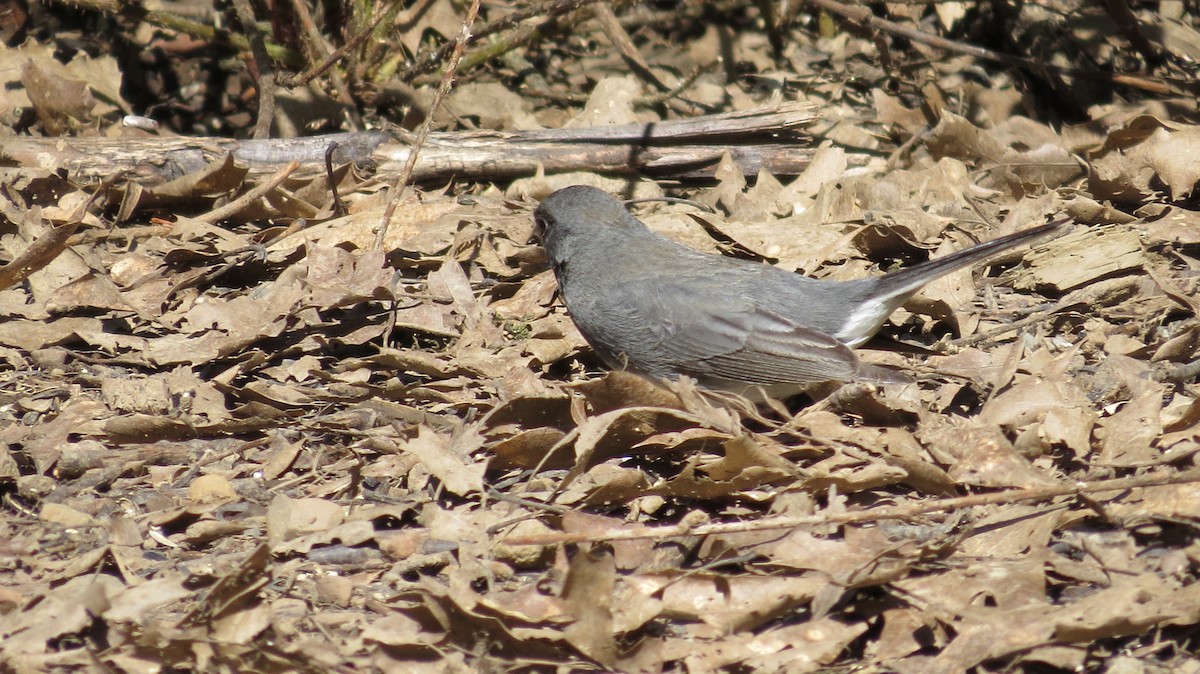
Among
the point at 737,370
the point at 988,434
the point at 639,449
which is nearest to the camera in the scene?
the point at 988,434

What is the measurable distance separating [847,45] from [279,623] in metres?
4.87

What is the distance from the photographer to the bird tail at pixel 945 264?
345 centimetres

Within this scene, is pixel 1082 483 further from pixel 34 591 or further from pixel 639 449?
pixel 34 591

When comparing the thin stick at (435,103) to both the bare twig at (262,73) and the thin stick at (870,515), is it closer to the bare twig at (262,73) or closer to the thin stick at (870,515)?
the bare twig at (262,73)

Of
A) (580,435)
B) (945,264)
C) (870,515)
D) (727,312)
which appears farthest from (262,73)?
(870,515)

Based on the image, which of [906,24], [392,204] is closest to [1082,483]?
[392,204]

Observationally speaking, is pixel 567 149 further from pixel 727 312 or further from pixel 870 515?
pixel 870 515

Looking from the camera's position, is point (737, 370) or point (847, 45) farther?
point (847, 45)

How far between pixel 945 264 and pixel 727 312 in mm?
746

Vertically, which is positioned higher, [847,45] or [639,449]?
[847,45]

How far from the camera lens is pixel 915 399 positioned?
11.2 feet

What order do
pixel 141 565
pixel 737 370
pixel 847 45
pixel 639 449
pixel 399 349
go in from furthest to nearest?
pixel 847 45 < pixel 399 349 < pixel 737 370 < pixel 639 449 < pixel 141 565

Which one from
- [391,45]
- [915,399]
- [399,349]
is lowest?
[399,349]

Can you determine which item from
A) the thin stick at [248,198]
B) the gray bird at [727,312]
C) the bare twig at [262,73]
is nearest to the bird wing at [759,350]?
the gray bird at [727,312]
